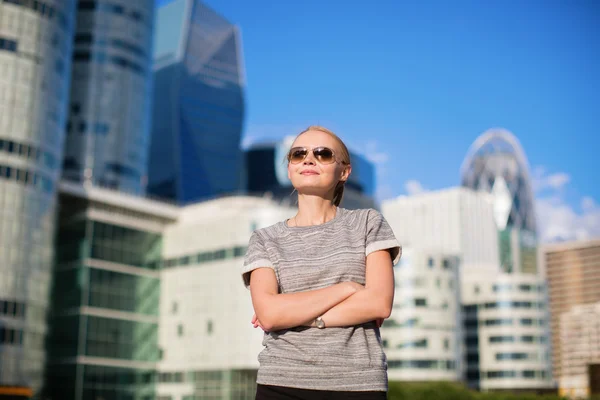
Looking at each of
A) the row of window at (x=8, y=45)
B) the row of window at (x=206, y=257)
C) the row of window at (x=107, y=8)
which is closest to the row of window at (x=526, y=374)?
the row of window at (x=206, y=257)

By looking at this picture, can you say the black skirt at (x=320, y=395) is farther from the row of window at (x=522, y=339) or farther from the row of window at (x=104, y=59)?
the row of window at (x=104, y=59)

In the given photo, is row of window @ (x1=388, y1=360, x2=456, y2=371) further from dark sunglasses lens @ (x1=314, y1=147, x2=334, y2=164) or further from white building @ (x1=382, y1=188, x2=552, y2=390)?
dark sunglasses lens @ (x1=314, y1=147, x2=334, y2=164)

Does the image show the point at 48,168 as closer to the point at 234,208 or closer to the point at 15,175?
the point at 15,175

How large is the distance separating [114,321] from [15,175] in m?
16.9

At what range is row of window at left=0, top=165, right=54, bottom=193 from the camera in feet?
197

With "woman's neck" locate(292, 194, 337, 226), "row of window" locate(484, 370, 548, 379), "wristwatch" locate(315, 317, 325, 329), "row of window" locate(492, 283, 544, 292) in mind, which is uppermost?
"row of window" locate(492, 283, 544, 292)

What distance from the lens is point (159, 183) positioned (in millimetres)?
178125

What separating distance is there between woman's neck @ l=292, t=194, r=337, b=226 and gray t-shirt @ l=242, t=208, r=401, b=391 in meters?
0.10

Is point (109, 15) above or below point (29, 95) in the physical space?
above

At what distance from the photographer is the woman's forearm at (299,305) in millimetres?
4117

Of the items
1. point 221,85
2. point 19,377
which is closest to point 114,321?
point 19,377

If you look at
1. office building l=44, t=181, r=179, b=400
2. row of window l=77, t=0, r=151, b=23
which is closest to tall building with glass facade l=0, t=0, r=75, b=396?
office building l=44, t=181, r=179, b=400

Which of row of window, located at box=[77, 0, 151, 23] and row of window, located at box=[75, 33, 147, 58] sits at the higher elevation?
row of window, located at box=[77, 0, 151, 23]

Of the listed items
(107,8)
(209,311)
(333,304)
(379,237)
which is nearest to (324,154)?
(379,237)
